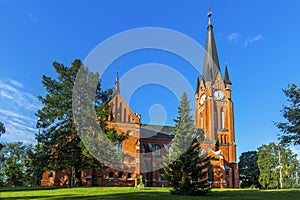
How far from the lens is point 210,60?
5919cm

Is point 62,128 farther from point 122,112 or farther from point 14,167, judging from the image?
point 14,167

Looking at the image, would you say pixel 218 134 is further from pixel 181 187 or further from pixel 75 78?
pixel 181 187

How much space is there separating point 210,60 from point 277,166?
23.2 meters

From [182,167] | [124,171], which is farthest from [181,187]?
[124,171]

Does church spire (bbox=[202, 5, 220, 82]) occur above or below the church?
above

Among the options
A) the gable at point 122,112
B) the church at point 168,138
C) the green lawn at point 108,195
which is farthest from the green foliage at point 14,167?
the green lawn at point 108,195

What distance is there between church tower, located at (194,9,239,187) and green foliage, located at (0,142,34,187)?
96.8 feet

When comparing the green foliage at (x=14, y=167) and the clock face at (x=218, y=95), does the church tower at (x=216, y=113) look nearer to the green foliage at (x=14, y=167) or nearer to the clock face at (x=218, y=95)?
the clock face at (x=218, y=95)

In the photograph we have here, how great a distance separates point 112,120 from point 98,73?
12.1 m

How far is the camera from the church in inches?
1544

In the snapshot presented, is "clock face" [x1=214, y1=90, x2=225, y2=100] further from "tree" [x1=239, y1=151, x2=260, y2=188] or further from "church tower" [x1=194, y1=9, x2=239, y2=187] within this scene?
"tree" [x1=239, y1=151, x2=260, y2=188]

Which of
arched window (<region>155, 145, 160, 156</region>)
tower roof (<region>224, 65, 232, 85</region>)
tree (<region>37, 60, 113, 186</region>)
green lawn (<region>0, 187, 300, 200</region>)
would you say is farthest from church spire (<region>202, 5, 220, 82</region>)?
green lawn (<region>0, 187, 300, 200</region>)

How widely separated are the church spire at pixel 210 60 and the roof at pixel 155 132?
1312 centimetres

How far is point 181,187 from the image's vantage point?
20.0m
